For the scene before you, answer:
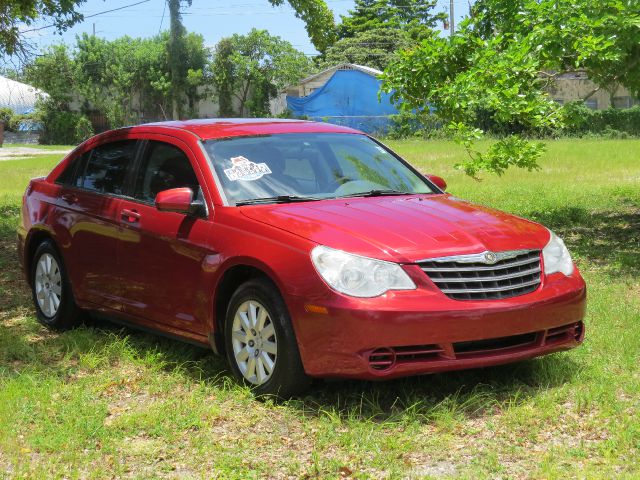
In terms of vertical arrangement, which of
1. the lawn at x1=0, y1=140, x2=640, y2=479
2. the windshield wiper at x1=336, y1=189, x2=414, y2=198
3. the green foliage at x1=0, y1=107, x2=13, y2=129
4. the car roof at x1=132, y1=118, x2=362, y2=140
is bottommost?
the green foliage at x1=0, y1=107, x2=13, y2=129

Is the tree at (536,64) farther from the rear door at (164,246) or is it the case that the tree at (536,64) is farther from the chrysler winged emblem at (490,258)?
the chrysler winged emblem at (490,258)

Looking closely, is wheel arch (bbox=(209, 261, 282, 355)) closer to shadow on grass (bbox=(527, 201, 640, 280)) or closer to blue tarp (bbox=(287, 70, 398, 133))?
shadow on grass (bbox=(527, 201, 640, 280))

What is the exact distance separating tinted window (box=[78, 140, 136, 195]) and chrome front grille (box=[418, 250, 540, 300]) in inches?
108

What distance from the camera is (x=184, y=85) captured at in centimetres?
5750

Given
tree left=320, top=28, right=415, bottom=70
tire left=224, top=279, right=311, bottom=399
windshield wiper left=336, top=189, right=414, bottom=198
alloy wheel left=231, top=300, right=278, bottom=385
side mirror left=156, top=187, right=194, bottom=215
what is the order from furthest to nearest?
tree left=320, top=28, right=415, bottom=70 < windshield wiper left=336, top=189, right=414, bottom=198 < side mirror left=156, top=187, right=194, bottom=215 < alloy wheel left=231, top=300, right=278, bottom=385 < tire left=224, top=279, right=311, bottom=399

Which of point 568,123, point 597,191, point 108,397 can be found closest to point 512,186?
point 597,191

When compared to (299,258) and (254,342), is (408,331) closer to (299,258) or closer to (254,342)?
(299,258)

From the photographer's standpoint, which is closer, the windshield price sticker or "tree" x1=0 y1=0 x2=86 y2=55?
the windshield price sticker

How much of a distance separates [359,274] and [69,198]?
10.6ft

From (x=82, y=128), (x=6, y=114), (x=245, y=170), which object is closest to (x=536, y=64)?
(x=245, y=170)

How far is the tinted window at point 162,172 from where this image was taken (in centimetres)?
646

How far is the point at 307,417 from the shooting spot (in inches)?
209

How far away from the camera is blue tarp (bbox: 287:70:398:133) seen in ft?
161

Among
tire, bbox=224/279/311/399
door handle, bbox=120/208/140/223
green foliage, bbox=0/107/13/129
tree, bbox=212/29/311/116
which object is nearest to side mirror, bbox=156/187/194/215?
door handle, bbox=120/208/140/223
